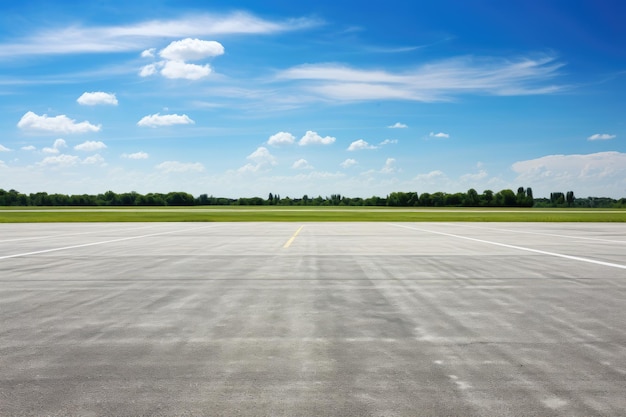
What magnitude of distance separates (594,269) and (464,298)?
551 cm

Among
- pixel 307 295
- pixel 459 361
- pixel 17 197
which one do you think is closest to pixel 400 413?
pixel 459 361

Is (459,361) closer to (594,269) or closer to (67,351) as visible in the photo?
(67,351)

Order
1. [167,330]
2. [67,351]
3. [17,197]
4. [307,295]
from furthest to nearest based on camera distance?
[17,197] < [307,295] < [167,330] < [67,351]

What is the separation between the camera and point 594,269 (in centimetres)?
1214

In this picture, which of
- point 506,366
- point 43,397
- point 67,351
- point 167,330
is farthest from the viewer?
point 167,330

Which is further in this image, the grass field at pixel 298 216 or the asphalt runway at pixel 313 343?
the grass field at pixel 298 216

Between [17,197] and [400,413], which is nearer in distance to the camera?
[400,413]

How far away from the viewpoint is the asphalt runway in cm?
401

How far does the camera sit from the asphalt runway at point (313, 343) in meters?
4.01

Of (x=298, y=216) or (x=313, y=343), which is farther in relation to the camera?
(x=298, y=216)

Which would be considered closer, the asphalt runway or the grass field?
the asphalt runway

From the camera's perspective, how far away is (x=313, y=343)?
18.5 feet

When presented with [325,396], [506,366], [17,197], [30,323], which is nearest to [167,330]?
[30,323]

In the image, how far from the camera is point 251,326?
6.42m
